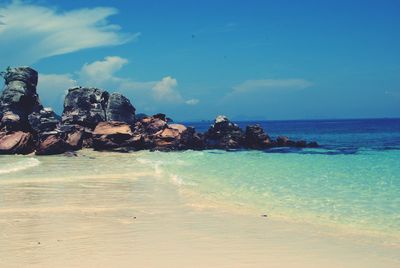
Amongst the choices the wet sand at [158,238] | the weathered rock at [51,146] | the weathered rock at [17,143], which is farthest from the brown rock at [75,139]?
the wet sand at [158,238]

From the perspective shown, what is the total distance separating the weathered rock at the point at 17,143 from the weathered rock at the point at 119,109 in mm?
10595

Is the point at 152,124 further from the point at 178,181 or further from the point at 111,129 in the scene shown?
the point at 178,181

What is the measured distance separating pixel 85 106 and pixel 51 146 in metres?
11.6

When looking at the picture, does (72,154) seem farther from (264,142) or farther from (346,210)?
(346,210)

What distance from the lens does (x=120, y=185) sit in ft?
74.6

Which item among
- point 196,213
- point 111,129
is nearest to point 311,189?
point 196,213

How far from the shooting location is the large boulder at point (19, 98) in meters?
48.1

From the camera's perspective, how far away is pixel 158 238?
39.3ft

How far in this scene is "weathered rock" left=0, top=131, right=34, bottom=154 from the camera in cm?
4338

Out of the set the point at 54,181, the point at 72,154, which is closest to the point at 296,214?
the point at 54,181

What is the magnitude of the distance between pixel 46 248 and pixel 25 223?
129 inches

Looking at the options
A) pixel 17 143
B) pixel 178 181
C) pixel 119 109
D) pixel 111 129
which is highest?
pixel 119 109

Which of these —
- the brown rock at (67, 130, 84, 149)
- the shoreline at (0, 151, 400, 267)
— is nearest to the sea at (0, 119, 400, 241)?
the shoreline at (0, 151, 400, 267)

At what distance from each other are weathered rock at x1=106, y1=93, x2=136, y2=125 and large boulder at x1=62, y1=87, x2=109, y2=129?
2.30 feet
